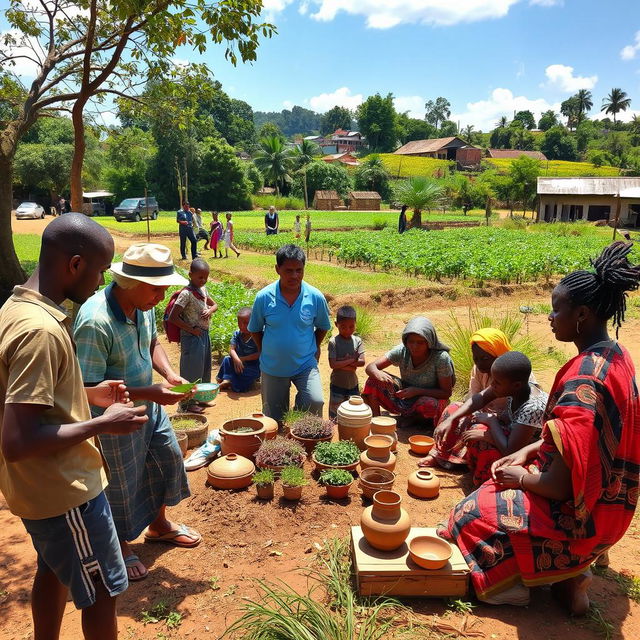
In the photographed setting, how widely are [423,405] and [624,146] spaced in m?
74.1

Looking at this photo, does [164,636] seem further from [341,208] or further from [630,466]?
[341,208]

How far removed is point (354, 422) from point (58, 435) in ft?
9.58

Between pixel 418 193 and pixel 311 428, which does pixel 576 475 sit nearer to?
pixel 311 428

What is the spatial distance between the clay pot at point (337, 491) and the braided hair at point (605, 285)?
6.88 feet

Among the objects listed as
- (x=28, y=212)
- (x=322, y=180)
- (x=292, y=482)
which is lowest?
(x=292, y=482)

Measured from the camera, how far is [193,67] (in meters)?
8.62

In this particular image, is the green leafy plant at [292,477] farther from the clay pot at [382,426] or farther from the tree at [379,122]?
the tree at [379,122]

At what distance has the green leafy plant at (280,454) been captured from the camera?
3881mm

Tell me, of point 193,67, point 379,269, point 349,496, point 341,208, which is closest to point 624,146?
point 341,208

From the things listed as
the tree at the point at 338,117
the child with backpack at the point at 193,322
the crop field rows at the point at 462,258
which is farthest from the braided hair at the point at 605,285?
the tree at the point at 338,117

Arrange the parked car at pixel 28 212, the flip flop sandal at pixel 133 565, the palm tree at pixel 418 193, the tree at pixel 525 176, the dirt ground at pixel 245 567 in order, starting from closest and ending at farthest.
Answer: the dirt ground at pixel 245 567, the flip flop sandal at pixel 133 565, the palm tree at pixel 418 193, the parked car at pixel 28 212, the tree at pixel 525 176

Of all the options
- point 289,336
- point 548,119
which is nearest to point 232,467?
point 289,336

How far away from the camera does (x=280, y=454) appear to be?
12.8 ft

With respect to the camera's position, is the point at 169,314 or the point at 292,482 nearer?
the point at 292,482
